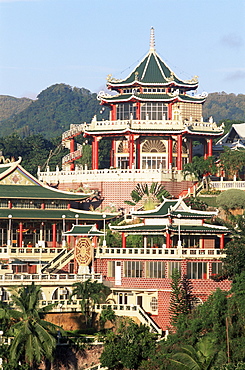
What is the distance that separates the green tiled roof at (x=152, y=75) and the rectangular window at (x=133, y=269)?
110 ft

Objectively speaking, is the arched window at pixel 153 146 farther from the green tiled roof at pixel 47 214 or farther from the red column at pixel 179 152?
the green tiled roof at pixel 47 214

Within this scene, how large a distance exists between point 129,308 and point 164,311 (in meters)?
2.44

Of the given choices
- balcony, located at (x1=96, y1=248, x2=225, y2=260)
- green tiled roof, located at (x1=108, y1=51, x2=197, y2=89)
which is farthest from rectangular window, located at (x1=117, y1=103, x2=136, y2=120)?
balcony, located at (x1=96, y1=248, x2=225, y2=260)

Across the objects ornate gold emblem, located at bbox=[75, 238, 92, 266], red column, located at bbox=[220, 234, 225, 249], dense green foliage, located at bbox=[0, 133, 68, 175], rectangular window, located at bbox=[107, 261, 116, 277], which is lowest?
rectangular window, located at bbox=[107, 261, 116, 277]

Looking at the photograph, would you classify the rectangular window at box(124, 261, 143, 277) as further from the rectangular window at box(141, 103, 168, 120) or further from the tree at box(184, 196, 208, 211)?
the rectangular window at box(141, 103, 168, 120)

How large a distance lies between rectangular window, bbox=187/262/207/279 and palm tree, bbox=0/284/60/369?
11360 mm

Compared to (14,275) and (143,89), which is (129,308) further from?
(143,89)

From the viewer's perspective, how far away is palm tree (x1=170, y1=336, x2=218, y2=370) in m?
62.9

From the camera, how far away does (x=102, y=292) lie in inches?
2982

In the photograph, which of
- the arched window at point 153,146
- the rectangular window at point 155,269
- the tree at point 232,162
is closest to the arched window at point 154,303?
the rectangular window at point 155,269

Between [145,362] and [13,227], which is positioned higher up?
[13,227]

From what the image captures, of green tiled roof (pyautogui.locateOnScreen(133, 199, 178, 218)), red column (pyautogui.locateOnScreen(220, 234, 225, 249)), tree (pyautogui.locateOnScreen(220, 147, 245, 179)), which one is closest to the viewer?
red column (pyautogui.locateOnScreen(220, 234, 225, 249))

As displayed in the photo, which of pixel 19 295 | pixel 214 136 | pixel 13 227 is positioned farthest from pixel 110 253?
pixel 214 136

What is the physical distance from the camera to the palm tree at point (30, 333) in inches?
2613
